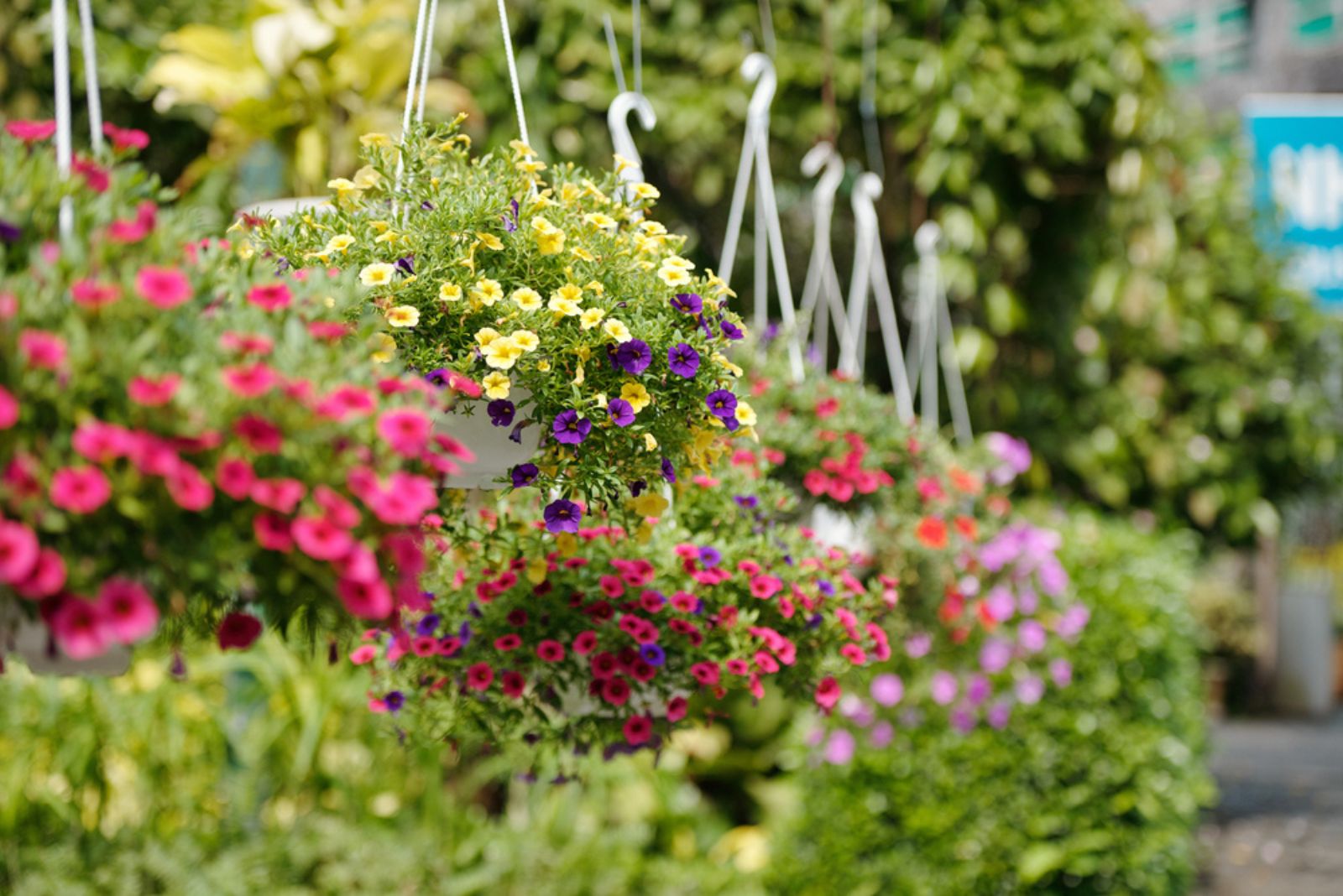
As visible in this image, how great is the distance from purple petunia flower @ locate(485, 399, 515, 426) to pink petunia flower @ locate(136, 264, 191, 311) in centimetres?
42

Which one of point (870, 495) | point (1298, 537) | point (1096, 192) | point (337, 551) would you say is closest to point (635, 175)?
point (870, 495)

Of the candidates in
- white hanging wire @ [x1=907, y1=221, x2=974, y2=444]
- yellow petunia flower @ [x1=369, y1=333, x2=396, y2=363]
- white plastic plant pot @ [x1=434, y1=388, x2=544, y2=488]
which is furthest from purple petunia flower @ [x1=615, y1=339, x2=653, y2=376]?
white hanging wire @ [x1=907, y1=221, x2=974, y2=444]

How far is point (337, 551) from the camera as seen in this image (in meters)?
0.75

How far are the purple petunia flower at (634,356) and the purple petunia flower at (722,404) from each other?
7 cm

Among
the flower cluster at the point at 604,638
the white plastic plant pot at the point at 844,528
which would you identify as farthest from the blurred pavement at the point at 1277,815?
the flower cluster at the point at 604,638

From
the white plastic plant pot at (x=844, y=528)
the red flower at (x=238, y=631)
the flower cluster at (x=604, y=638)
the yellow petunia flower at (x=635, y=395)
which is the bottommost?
the white plastic plant pot at (x=844, y=528)

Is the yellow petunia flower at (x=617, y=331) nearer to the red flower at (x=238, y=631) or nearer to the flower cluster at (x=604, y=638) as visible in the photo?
the flower cluster at (x=604, y=638)

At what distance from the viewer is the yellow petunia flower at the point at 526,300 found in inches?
46.0

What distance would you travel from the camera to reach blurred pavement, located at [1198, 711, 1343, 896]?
205 inches

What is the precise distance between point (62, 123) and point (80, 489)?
20.4 inches

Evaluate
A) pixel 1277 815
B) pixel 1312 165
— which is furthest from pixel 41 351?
pixel 1277 815

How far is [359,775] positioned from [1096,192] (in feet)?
9.35

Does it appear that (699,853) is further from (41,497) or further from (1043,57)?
(41,497)

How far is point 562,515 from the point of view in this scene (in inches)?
46.4
